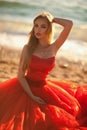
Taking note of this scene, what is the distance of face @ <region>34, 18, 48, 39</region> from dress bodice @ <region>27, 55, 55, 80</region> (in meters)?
0.22

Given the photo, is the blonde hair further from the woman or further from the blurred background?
the blurred background

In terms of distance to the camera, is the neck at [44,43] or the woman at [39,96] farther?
the neck at [44,43]

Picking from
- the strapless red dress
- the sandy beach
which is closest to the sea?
the sandy beach

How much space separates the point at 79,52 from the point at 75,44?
721 millimetres

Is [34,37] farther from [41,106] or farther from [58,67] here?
[58,67]

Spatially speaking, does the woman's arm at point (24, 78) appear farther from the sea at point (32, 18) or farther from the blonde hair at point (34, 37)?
the sea at point (32, 18)

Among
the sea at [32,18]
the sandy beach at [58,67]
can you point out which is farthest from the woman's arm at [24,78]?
the sea at [32,18]

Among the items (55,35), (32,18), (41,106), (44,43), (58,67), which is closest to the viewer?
(41,106)

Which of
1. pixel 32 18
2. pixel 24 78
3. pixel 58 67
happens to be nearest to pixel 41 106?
pixel 24 78

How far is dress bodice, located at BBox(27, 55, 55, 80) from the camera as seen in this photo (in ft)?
12.9

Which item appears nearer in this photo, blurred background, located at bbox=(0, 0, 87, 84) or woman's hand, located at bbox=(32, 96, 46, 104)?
woman's hand, located at bbox=(32, 96, 46, 104)

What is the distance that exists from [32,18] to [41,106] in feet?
29.2

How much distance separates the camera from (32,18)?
41.4 ft

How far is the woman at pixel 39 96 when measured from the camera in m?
3.79
